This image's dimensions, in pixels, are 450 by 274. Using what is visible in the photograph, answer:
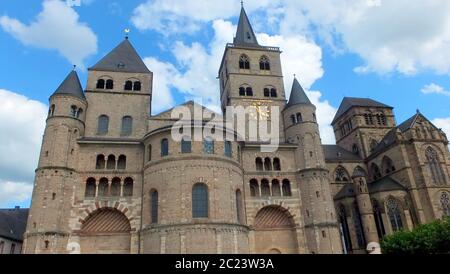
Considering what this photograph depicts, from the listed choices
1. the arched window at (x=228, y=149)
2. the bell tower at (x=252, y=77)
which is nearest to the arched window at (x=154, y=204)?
A: the arched window at (x=228, y=149)

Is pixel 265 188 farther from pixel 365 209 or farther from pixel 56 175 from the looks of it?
pixel 56 175

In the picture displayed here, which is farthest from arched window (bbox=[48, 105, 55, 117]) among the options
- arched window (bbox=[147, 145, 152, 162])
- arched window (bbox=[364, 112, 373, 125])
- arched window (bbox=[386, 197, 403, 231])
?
A: arched window (bbox=[364, 112, 373, 125])

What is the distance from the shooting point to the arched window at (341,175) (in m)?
44.3

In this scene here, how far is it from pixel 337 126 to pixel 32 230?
48560mm

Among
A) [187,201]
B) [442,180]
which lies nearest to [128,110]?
[187,201]

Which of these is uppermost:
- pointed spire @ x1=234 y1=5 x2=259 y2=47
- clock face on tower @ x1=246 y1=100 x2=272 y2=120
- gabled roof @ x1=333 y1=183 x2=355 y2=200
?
pointed spire @ x1=234 y1=5 x2=259 y2=47

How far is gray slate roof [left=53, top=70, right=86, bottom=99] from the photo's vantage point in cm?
3331

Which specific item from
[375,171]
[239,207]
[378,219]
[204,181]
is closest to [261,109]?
[239,207]

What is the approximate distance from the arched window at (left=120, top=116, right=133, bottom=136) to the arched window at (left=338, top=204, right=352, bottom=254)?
25938 millimetres

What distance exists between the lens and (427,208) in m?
37.7

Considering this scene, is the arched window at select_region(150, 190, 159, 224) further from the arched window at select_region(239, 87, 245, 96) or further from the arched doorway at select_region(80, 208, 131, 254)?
the arched window at select_region(239, 87, 245, 96)
